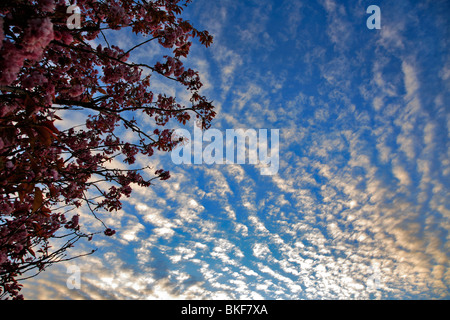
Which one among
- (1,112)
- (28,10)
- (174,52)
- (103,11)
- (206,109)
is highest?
(174,52)

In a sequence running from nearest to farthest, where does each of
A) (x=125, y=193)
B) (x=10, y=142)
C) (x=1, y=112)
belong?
(x=10, y=142) → (x=1, y=112) → (x=125, y=193)

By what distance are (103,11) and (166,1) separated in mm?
1376

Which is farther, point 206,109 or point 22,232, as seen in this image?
point 206,109

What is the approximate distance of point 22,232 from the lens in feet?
11.2

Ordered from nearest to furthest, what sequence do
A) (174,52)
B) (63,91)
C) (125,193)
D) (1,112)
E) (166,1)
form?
(1,112) < (63,91) < (166,1) < (174,52) < (125,193)

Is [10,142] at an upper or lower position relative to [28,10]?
lower

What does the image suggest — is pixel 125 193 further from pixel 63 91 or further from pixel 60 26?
pixel 60 26

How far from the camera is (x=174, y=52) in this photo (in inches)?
186
